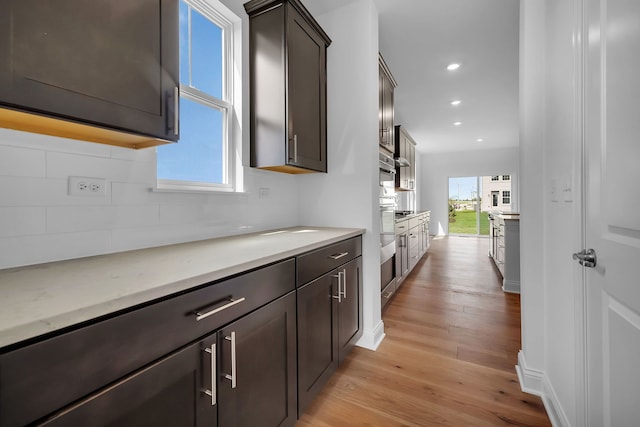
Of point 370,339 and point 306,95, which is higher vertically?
point 306,95

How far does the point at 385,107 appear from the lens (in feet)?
9.82

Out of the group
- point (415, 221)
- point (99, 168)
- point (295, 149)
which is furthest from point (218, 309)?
point (415, 221)

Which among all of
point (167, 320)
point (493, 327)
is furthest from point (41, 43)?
point (493, 327)

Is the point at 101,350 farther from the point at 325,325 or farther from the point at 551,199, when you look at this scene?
the point at 551,199

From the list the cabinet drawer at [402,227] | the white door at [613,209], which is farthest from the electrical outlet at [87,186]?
the cabinet drawer at [402,227]

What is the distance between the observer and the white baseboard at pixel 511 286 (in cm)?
338

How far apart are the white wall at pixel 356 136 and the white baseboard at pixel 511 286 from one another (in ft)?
7.21

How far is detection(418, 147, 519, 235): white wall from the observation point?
27.0 ft

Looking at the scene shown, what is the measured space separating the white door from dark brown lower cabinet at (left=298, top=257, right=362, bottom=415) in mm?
1159

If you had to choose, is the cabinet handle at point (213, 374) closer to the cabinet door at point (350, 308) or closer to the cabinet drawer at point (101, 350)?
the cabinet drawer at point (101, 350)

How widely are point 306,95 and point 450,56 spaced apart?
211 centimetres

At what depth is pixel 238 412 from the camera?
988mm

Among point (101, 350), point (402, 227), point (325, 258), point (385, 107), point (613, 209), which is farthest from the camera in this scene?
point (402, 227)

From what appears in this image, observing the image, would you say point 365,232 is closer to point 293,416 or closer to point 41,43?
point 293,416
